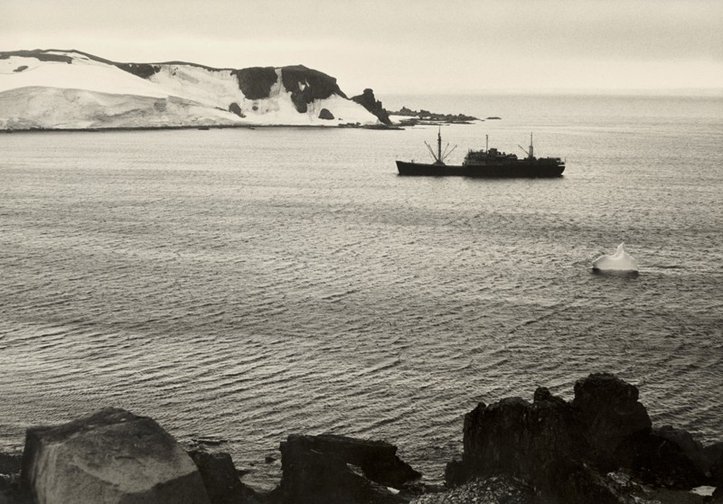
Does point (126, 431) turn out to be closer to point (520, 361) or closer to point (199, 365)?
point (199, 365)

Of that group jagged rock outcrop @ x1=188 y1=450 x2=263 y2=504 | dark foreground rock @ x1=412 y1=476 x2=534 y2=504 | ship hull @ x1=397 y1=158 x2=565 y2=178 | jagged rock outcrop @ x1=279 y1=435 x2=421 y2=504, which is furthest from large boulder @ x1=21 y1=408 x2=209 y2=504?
ship hull @ x1=397 y1=158 x2=565 y2=178

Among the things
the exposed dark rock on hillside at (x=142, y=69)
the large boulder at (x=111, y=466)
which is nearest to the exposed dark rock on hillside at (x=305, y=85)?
the exposed dark rock on hillside at (x=142, y=69)

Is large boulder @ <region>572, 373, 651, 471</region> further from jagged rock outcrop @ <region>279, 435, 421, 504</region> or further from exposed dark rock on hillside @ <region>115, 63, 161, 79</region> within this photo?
exposed dark rock on hillside @ <region>115, 63, 161, 79</region>

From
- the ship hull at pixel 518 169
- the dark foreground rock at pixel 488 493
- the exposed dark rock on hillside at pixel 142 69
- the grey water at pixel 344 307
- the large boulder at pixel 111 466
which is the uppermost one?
the exposed dark rock on hillside at pixel 142 69

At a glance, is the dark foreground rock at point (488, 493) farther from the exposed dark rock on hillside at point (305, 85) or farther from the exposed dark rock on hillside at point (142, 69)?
the exposed dark rock on hillside at point (142, 69)

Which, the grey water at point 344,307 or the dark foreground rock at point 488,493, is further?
the grey water at point 344,307

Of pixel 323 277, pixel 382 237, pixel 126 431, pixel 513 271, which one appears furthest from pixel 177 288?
pixel 126 431

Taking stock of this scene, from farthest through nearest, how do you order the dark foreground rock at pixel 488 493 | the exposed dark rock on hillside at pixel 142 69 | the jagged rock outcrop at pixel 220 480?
the exposed dark rock on hillside at pixel 142 69 < the jagged rock outcrop at pixel 220 480 < the dark foreground rock at pixel 488 493
